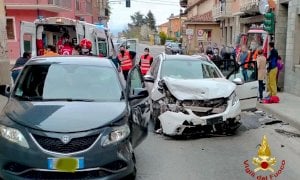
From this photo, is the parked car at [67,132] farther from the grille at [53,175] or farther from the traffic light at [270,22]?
the traffic light at [270,22]

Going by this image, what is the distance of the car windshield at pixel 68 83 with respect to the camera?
5973 mm

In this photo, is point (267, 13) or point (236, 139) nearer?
point (236, 139)

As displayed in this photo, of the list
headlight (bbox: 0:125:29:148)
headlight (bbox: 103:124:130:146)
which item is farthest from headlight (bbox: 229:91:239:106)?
headlight (bbox: 0:125:29:148)

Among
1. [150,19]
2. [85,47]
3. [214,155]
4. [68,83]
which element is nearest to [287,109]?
[214,155]

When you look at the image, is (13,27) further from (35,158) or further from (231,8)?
(35,158)

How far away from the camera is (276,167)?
675 centimetres

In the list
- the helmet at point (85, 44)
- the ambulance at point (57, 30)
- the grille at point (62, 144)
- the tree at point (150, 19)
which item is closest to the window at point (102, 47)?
the ambulance at point (57, 30)

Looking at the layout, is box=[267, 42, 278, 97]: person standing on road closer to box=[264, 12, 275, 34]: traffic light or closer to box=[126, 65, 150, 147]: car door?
box=[264, 12, 275, 34]: traffic light

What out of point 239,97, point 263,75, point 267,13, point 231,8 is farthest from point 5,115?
point 231,8

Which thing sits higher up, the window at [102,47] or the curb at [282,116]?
the window at [102,47]

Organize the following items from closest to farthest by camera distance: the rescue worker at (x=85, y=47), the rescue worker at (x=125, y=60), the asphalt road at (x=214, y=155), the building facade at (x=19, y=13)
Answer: the asphalt road at (x=214, y=155), the rescue worker at (x=85, y=47), the rescue worker at (x=125, y=60), the building facade at (x=19, y=13)

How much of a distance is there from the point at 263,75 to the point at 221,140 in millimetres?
5737

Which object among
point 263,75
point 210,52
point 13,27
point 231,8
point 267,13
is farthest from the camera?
point 231,8

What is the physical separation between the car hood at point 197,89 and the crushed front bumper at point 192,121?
287 millimetres
